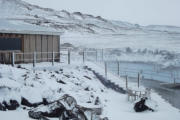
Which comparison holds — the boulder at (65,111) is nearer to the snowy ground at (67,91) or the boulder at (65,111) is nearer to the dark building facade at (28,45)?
the snowy ground at (67,91)

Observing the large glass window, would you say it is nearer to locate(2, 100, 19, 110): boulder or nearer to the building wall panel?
the building wall panel

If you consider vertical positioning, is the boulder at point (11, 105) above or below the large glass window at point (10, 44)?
below

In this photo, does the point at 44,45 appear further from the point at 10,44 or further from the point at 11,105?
the point at 11,105

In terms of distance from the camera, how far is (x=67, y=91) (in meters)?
12.9

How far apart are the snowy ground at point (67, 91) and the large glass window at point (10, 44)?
1639mm

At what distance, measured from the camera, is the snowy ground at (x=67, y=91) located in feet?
36.9

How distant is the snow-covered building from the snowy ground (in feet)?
4.40

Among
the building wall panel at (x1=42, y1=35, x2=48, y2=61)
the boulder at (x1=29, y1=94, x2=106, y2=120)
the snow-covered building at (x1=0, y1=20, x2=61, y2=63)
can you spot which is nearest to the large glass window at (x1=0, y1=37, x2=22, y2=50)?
the snow-covered building at (x1=0, y1=20, x2=61, y2=63)

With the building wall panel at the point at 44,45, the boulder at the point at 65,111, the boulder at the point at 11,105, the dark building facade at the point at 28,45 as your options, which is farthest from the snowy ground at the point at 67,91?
the building wall panel at the point at 44,45

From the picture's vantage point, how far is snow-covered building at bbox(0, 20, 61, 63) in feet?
52.1

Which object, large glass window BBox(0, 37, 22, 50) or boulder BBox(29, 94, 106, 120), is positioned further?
large glass window BBox(0, 37, 22, 50)

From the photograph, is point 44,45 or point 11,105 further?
point 44,45

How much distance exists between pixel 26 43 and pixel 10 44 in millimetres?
979

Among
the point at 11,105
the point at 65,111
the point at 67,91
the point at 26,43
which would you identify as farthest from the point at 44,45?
the point at 65,111
